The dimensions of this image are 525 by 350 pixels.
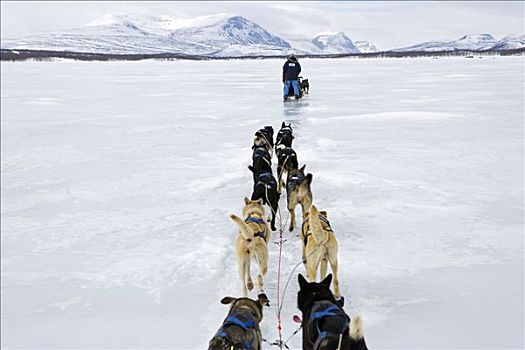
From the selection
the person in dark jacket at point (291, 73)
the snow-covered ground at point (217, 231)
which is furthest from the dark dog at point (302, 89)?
the snow-covered ground at point (217, 231)

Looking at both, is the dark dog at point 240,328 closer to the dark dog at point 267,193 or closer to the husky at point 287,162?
the dark dog at point 267,193

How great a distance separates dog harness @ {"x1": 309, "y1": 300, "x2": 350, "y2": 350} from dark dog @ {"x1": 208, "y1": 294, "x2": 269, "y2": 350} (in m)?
0.31

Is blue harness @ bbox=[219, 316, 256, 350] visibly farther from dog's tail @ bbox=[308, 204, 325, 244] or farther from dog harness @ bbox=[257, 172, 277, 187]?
dog harness @ bbox=[257, 172, 277, 187]

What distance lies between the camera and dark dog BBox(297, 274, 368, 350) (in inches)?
83.0

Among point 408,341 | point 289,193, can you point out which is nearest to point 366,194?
point 289,193

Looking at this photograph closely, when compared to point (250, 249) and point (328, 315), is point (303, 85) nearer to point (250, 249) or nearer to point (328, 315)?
point (250, 249)

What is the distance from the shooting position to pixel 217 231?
4.50 metres

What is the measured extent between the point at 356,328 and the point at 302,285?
0.80 metres

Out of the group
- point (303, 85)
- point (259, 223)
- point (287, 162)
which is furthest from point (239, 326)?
point (303, 85)

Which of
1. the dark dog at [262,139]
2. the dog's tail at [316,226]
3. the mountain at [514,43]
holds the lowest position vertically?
the dog's tail at [316,226]

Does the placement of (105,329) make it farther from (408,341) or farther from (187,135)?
(187,135)

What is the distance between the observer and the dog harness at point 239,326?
7.52 ft

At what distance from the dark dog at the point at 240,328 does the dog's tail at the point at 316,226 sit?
61cm

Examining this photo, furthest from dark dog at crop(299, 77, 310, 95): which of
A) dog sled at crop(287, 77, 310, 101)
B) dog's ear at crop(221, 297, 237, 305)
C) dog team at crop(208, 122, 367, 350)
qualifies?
dog's ear at crop(221, 297, 237, 305)
